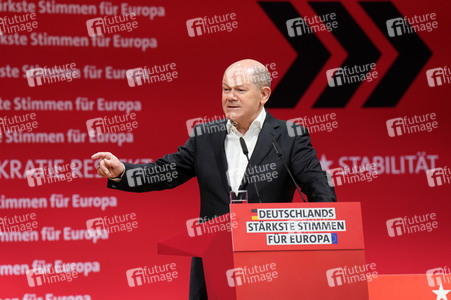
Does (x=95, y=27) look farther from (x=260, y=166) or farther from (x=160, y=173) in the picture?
(x=260, y=166)

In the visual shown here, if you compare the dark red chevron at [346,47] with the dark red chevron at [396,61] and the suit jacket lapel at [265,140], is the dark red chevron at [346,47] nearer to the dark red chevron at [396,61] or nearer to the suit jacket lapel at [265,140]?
the dark red chevron at [396,61]

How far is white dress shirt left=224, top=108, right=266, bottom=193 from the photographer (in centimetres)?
225

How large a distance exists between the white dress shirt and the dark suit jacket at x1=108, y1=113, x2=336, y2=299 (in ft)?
0.08

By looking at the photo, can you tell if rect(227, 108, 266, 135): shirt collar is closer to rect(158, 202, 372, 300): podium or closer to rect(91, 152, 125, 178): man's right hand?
rect(91, 152, 125, 178): man's right hand

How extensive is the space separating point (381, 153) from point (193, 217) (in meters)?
1.42

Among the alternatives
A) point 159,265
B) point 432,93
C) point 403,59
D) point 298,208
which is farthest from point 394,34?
point 298,208

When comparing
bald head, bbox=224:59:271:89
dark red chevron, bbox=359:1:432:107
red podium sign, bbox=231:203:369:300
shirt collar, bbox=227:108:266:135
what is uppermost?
dark red chevron, bbox=359:1:432:107

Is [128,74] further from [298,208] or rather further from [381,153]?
[298,208]

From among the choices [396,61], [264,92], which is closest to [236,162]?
[264,92]

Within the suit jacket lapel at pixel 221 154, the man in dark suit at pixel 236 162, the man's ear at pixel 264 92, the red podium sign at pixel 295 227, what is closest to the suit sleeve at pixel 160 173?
the man in dark suit at pixel 236 162

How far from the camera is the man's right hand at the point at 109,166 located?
2.20 meters

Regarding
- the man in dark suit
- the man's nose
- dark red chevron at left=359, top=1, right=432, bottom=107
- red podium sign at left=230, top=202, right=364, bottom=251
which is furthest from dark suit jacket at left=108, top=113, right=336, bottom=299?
dark red chevron at left=359, top=1, right=432, bottom=107

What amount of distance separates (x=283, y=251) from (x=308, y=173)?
0.55 metres

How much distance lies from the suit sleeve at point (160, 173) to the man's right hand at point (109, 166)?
0.12ft
